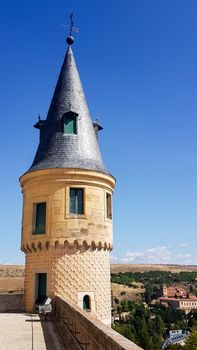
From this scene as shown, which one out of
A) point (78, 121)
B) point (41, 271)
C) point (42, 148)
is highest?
point (78, 121)

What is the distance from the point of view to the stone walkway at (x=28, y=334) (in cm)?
862

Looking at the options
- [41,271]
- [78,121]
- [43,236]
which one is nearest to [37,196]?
[43,236]

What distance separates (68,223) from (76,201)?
98cm

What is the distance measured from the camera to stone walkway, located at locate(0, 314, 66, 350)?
8625mm

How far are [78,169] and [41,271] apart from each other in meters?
4.32

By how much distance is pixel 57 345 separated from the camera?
8.77m

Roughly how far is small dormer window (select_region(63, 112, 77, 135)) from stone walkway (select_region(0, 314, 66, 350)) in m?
7.95

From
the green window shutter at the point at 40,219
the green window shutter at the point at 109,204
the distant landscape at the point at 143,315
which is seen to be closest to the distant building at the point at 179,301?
the distant landscape at the point at 143,315

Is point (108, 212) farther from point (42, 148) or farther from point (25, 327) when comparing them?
point (25, 327)

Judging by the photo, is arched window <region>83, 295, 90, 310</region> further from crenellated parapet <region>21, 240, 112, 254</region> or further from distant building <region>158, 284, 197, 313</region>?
distant building <region>158, 284, 197, 313</region>

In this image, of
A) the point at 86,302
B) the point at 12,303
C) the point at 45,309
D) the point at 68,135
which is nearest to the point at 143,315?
the point at 12,303

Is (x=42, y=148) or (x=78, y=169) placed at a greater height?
(x=42, y=148)

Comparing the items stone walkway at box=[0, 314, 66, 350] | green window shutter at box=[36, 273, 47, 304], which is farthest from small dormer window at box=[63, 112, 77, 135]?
stone walkway at box=[0, 314, 66, 350]

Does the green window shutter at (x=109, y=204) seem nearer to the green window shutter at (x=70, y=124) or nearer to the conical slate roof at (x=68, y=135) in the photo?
the conical slate roof at (x=68, y=135)
